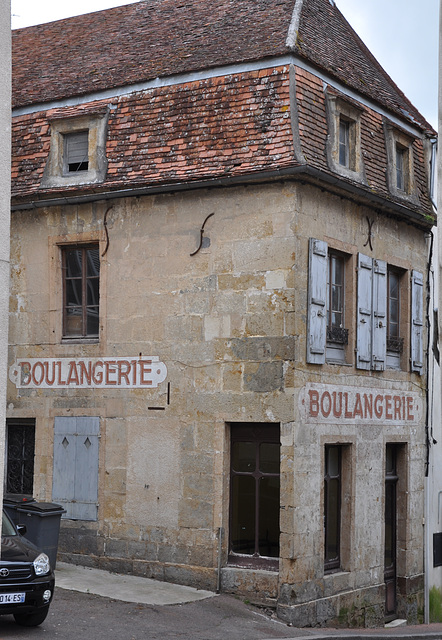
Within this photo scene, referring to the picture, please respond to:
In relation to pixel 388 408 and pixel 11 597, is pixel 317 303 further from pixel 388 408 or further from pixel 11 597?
pixel 11 597

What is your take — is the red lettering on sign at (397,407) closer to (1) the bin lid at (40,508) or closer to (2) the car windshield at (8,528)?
(1) the bin lid at (40,508)

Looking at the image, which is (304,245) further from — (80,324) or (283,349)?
(80,324)

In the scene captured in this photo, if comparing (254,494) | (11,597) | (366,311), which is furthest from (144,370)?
(11,597)

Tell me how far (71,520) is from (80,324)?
310 cm

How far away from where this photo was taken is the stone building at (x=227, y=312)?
47.7 feet

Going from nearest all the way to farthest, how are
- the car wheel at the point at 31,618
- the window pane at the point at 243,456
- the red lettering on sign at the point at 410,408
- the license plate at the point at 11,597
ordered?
the license plate at the point at 11,597 < the car wheel at the point at 31,618 < the window pane at the point at 243,456 < the red lettering on sign at the point at 410,408

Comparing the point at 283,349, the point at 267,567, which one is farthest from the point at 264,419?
the point at 267,567

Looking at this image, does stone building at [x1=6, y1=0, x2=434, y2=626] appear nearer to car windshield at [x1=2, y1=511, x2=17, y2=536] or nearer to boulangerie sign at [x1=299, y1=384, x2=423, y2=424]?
boulangerie sign at [x1=299, y1=384, x2=423, y2=424]

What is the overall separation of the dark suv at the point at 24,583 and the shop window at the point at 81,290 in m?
5.14

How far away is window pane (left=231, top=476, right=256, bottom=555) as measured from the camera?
48.2 feet

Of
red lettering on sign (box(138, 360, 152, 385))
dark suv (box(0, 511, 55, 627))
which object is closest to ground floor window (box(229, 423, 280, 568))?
red lettering on sign (box(138, 360, 152, 385))

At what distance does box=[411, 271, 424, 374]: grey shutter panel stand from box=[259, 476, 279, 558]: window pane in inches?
170

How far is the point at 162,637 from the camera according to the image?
1209cm

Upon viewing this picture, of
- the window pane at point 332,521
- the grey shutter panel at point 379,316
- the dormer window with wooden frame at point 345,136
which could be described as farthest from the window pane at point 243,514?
the dormer window with wooden frame at point 345,136
